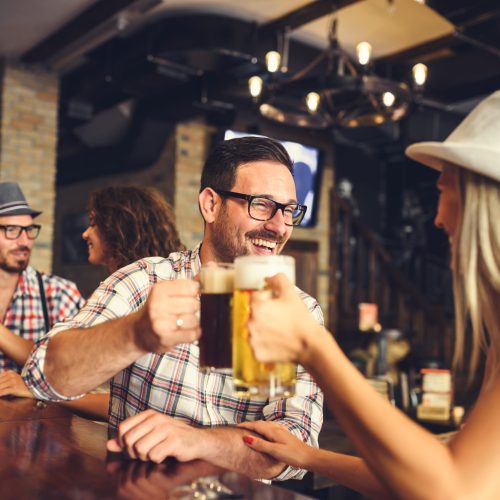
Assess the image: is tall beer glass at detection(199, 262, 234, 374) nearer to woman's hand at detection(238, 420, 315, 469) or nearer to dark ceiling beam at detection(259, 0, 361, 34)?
woman's hand at detection(238, 420, 315, 469)

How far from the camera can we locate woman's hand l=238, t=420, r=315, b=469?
4.57 feet

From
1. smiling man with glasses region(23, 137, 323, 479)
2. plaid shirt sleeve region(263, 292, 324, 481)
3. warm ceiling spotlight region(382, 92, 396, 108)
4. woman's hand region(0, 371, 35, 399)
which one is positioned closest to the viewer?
smiling man with glasses region(23, 137, 323, 479)

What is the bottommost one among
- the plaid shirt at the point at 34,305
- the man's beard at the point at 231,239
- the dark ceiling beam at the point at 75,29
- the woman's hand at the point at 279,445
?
the woman's hand at the point at 279,445

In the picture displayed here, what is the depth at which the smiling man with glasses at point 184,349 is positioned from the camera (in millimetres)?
1229

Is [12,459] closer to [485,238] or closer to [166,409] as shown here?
[166,409]

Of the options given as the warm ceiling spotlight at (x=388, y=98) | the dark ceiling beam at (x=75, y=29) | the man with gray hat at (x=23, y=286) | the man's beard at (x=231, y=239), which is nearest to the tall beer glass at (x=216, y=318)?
the man's beard at (x=231, y=239)

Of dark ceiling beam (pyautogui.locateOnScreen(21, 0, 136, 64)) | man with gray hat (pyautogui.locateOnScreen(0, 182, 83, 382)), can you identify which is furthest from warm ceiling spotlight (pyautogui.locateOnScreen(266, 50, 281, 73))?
man with gray hat (pyautogui.locateOnScreen(0, 182, 83, 382))

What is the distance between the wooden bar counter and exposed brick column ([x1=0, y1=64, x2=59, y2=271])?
4.99 metres

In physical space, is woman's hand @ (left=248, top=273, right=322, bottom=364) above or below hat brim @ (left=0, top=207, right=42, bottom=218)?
below

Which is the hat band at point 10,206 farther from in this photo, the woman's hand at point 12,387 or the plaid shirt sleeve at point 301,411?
the plaid shirt sleeve at point 301,411

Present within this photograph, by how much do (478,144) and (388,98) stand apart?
327 centimetres

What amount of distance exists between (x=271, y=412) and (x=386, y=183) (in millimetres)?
9255

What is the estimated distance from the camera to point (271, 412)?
170 centimetres

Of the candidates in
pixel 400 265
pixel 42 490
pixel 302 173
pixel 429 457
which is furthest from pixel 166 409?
pixel 400 265
